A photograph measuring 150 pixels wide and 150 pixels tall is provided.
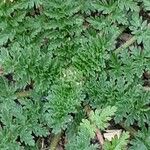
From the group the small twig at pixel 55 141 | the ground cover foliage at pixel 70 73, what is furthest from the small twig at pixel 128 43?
the small twig at pixel 55 141

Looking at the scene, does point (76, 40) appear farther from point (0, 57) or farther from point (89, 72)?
point (0, 57)

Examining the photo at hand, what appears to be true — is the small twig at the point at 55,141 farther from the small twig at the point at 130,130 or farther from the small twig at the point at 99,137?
the small twig at the point at 130,130

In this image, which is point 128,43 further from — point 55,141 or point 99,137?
point 55,141

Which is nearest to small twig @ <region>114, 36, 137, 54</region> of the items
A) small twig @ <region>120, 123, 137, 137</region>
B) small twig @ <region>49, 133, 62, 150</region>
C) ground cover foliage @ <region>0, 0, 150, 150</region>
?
ground cover foliage @ <region>0, 0, 150, 150</region>

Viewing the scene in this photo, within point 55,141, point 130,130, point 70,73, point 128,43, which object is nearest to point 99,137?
point 130,130

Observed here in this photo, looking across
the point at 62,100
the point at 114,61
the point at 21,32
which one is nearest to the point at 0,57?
the point at 21,32

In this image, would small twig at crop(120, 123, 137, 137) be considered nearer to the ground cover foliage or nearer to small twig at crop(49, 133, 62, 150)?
the ground cover foliage

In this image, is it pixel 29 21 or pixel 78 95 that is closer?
pixel 78 95

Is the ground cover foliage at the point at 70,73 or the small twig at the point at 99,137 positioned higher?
the ground cover foliage at the point at 70,73
